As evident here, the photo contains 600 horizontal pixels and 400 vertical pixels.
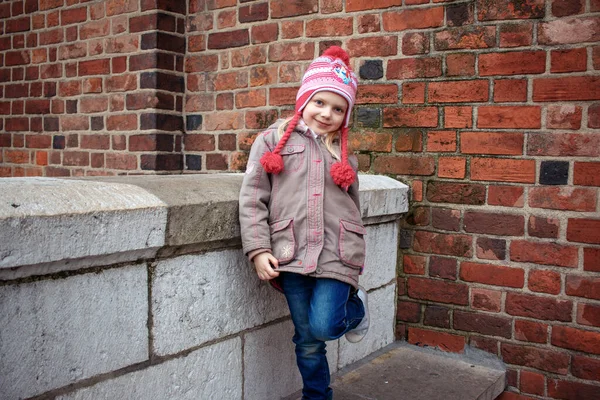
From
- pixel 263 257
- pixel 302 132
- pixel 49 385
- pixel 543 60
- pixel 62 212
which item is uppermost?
pixel 543 60

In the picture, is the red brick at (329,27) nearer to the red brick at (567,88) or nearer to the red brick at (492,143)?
the red brick at (492,143)

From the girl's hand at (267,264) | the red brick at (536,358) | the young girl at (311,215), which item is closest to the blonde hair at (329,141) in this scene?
the young girl at (311,215)

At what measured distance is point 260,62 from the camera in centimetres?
310

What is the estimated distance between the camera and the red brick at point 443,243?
257 cm

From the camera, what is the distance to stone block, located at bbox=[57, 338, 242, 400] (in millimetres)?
1532

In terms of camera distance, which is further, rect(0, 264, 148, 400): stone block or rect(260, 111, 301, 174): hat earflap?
rect(260, 111, 301, 174): hat earflap

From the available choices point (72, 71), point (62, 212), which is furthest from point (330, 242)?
point (72, 71)

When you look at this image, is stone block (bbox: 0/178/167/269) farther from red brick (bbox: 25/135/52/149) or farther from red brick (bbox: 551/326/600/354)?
red brick (bbox: 25/135/52/149)

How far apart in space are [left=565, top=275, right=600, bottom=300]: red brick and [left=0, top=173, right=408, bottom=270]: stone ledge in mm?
1407

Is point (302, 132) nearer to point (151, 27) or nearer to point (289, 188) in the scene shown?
point (289, 188)

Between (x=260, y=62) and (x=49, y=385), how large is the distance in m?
2.14

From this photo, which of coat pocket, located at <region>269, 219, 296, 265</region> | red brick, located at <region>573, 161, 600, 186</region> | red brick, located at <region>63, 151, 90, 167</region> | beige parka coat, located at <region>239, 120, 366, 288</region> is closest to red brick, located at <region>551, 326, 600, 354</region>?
red brick, located at <region>573, 161, 600, 186</region>

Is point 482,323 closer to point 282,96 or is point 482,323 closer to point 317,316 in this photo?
point 317,316

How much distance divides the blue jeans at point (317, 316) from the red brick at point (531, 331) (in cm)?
85
